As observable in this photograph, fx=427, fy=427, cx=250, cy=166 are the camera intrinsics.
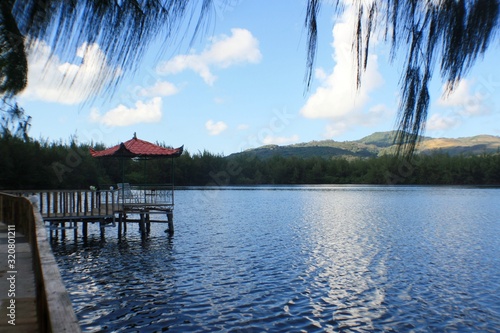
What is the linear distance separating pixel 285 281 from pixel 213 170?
99.9 meters

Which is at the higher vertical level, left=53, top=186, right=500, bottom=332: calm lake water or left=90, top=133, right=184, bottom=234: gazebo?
left=90, top=133, right=184, bottom=234: gazebo

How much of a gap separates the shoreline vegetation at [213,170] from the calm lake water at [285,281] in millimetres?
41442

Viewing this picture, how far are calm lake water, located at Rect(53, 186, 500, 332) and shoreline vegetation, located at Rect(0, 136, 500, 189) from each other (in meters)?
41.4

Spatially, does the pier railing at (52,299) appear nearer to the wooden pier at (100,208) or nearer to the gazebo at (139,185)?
the wooden pier at (100,208)

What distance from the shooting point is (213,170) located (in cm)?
11300

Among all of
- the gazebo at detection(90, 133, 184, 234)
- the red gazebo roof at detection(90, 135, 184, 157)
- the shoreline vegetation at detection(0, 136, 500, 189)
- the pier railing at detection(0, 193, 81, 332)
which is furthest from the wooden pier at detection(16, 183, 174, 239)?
the shoreline vegetation at detection(0, 136, 500, 189)

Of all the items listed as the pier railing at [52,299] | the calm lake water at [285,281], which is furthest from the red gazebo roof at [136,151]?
the pier railing at [52,299]

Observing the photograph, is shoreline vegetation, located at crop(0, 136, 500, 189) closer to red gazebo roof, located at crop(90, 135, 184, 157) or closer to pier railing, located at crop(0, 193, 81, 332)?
red gazebo roof, located at crop(90, 135, 184, 157)

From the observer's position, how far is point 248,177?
126000 millimetres

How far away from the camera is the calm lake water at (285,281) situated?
10.1m

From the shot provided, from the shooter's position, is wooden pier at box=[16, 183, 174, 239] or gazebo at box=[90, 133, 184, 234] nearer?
wooden pier at box=[16, 183, 174, 239]

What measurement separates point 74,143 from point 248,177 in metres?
54.8

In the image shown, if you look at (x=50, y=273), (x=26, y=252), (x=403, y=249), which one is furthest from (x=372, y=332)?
(x=403, y=249)

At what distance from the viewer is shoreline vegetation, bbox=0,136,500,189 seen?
210 ft
